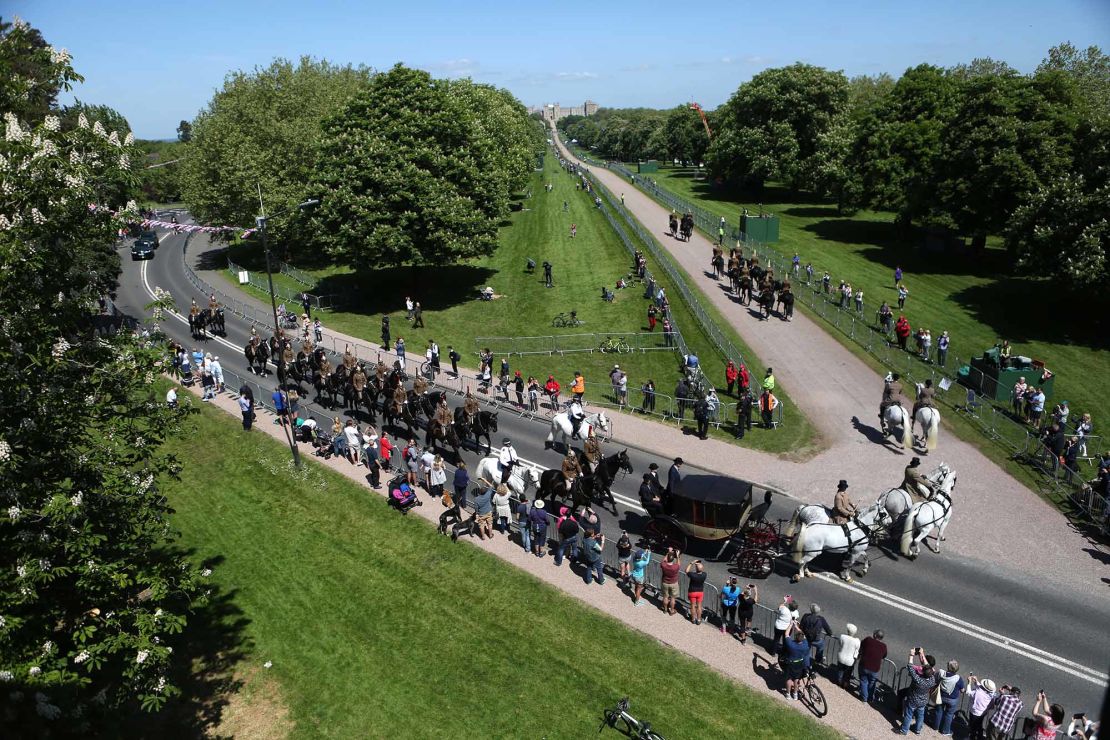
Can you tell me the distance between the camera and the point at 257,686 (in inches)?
666

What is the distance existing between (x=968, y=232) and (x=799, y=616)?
146 feet

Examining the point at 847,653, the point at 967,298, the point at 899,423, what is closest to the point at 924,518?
the point at 847,653

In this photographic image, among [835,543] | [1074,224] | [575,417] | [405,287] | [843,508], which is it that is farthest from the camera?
[405,287]

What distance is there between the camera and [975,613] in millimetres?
17625

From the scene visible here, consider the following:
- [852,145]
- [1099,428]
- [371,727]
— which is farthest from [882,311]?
[852,145]

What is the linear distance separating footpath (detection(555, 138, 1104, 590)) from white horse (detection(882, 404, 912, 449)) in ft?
1.90

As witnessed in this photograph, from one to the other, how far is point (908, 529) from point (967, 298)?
33149mm

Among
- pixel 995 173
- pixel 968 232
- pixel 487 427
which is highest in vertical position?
pixel 995 173

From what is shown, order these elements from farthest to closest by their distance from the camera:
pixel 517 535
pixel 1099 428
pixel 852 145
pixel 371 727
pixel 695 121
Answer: pixel 695 121
pixel 852 145
pixel 1099 428
pixel 517 535
pixel 371 727

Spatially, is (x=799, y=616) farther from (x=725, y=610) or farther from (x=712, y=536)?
(x=712, y=536)

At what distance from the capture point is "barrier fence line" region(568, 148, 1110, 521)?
76.2ft

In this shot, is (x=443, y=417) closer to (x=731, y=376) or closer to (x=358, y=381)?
(x=358, y=381)

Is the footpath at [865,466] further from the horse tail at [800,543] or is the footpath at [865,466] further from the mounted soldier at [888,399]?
the horse tail at [800,543]

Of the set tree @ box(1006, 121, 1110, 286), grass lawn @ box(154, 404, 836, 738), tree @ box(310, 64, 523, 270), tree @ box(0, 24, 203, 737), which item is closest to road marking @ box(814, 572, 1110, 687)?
grass lawn @ box(154, 404, 836, 738)
